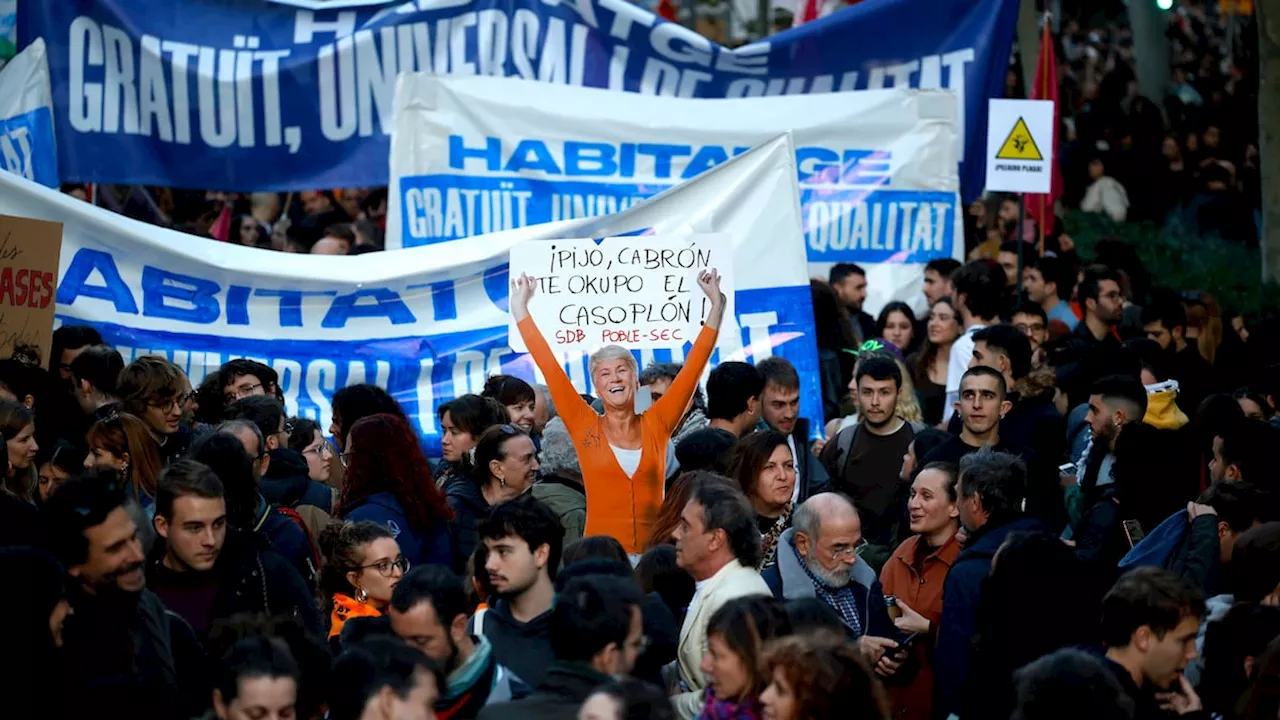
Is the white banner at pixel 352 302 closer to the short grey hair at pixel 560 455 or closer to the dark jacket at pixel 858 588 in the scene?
the short grey hair at pixel 560 455

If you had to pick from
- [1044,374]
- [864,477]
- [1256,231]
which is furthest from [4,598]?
[1256,231]

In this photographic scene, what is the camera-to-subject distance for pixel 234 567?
20.6 feet

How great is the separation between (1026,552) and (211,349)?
5.29m

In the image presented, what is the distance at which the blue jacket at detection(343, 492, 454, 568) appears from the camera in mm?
7234

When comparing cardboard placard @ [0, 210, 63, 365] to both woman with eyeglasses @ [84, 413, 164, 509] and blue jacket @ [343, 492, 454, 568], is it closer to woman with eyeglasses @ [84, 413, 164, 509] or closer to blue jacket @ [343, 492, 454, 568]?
woman with eyeglasses @ [84, 413, 164, 509]

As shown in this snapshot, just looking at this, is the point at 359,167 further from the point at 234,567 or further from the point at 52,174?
the point at 234,567

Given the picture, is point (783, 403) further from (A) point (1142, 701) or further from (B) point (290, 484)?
(A) point (1142, 701)

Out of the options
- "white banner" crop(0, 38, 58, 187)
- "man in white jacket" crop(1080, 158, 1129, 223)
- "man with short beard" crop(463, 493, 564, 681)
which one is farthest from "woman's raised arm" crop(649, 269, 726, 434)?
"man in white jacket" crop(1080, 158, 1129, 223)

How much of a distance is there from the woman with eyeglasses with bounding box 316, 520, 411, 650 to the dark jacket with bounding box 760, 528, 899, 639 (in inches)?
51.5

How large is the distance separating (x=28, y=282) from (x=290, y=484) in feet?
7.18

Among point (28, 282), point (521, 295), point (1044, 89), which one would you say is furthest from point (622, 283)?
point (1044, 89)

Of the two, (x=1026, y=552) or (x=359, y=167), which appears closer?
(x=1026, y=552)

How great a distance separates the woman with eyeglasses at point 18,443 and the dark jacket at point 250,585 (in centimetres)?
142

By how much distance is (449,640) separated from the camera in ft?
18.6
